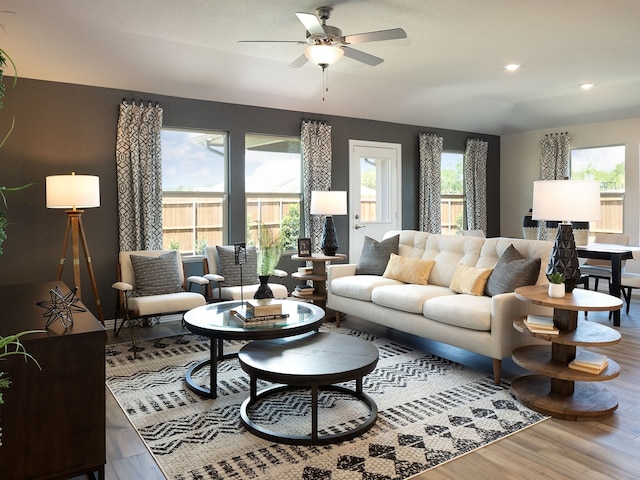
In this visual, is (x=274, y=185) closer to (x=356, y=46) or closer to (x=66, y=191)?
(x=356, y=46)

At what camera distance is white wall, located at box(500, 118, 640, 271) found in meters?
7.26

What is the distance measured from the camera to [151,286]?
4852 millimetres

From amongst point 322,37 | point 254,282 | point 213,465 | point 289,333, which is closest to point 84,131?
point 254,282

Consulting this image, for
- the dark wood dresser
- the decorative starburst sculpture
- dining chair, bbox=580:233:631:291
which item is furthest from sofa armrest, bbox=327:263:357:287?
the dark wood dresser

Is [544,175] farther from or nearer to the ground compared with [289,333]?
farther from the ground

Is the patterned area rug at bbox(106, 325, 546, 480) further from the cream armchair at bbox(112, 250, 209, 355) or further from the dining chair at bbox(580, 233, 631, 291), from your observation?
the dining chair at bbox(580, 233, 631, 291)

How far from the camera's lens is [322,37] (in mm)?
3615

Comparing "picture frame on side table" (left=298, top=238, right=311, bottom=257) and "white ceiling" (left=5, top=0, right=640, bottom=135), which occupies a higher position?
"white ceiling" (left=5, top=0, right=640, bottom=135)

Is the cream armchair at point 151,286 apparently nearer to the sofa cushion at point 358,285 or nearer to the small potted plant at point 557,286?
the sofa cushion at point 358,285

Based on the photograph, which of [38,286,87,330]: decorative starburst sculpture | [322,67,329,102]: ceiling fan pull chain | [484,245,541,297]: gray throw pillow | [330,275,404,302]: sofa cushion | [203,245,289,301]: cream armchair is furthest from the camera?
[322,67,329,102]: ceiling fan pull chain

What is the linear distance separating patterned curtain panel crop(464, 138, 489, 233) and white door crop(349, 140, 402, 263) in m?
1.55

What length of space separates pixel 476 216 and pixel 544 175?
128 centimetres

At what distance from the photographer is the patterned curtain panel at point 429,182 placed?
7875mm

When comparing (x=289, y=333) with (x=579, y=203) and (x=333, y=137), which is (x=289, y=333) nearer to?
(x=579, y=203)
